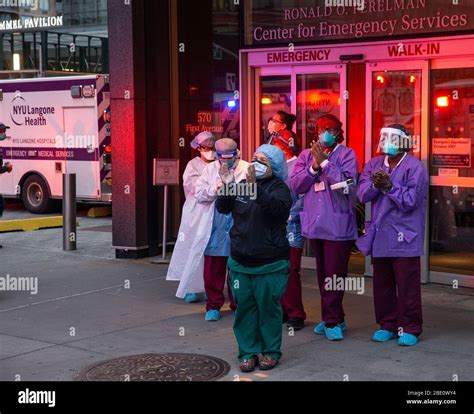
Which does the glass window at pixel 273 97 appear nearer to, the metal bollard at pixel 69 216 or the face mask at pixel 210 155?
the face mask at pixel 210 155

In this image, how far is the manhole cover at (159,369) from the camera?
21.1 feet

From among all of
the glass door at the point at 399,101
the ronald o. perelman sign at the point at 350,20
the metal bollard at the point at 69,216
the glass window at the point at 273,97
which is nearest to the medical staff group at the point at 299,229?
the glass door at the point at 399,101

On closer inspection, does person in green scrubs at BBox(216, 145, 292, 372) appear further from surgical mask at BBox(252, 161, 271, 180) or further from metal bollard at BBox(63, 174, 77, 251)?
metal bollard at BBox(63, 174, 77, 251)

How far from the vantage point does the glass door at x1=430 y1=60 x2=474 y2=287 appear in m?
9.48

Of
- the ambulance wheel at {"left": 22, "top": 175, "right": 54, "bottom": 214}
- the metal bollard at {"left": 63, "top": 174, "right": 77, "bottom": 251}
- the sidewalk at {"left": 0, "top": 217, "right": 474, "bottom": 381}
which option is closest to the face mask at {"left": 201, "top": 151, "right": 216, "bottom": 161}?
the sidewalk at {"left": 0, "top": 217, "right": 474, "bottom": 381}

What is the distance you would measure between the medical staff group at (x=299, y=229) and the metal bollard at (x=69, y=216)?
13.7 ft

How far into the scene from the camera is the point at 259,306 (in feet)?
21.5

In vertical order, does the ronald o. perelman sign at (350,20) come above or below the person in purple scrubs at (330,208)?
above

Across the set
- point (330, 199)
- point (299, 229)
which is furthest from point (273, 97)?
point (330, 199)

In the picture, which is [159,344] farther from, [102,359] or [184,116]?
[184,116]
